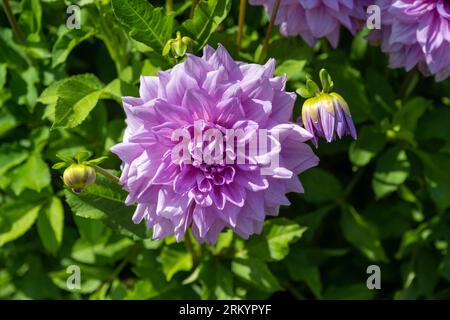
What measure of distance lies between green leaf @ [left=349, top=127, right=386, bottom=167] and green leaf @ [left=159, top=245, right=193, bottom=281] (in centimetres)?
49

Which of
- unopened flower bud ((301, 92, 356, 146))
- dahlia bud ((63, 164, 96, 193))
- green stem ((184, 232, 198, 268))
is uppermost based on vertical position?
unopened flower bud ((301, 92, 356, 146))

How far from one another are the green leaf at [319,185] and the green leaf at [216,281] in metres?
0.31

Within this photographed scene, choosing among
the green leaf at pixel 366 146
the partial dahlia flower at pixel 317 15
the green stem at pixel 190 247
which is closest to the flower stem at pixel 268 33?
the partial dahlia flower at pixel 317 15

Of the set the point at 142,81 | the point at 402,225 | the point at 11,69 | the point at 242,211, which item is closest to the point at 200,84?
the point at 142,81

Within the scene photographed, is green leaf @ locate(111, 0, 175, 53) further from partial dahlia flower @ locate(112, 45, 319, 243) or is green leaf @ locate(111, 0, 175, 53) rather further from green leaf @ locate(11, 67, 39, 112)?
green leaf @ locate(11, 67, 39, 112)

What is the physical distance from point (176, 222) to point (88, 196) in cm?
30

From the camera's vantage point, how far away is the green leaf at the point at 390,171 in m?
1.79

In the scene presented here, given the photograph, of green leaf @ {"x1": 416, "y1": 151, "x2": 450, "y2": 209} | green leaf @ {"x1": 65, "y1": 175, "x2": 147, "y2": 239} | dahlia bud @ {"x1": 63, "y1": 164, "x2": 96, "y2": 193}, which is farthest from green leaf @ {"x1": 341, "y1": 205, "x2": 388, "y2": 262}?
dahlia bud @ {"x1": 63, "y1": 164, "x2": 96, "y2": 193}

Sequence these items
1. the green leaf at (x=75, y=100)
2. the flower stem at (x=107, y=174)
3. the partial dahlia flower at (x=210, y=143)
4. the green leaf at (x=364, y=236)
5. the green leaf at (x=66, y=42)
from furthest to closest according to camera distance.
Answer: the green leaf at (x=364, y=236) < the green leaf at (x=66, y=42) < the green leaf at (x=75, y=100) < the flower stem at (x=107, y=174) < the partial dahlia flower at (x=210, y=143)

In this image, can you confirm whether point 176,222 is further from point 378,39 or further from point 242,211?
point 378,39

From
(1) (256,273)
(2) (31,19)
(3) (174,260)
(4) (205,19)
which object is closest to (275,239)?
(1) (256,273)

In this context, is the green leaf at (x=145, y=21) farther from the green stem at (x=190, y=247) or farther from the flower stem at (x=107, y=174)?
the green stem at (x=190, y=247)

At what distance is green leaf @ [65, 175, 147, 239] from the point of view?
4.91 ft

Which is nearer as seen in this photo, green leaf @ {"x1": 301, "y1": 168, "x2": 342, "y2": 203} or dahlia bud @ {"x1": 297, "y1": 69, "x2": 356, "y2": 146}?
dahlia bud @ {"x1": 297, "y1": 69, "x2": 356, "y2": 146}
